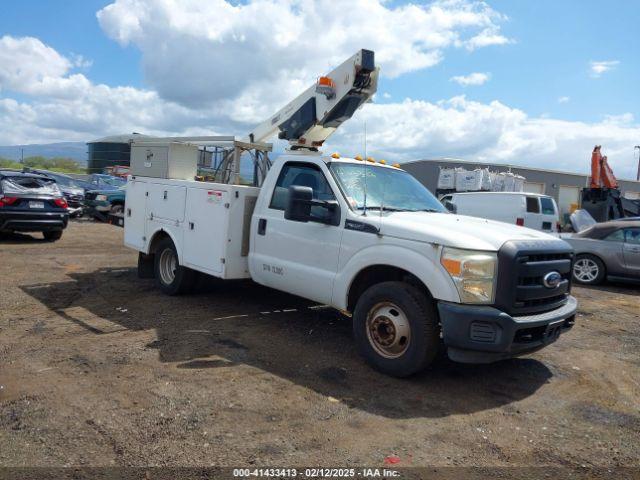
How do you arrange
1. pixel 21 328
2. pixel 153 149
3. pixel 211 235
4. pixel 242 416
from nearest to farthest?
pixel 242 416 → pixel 21 328 → pixel 211 235 → pixel 153 149

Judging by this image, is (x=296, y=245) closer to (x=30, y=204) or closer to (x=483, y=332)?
(x=483, y=332)

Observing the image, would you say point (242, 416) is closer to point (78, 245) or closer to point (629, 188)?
point (78, 245)

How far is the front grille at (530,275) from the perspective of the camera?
4449 millimetres

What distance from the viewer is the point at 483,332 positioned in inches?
174

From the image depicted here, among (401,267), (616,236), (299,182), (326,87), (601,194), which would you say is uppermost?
(326,87)

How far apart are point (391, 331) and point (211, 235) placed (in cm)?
282

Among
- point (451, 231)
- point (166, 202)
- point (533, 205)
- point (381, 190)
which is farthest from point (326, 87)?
point (533, 205)

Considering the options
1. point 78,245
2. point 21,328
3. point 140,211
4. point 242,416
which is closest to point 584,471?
point 242,416

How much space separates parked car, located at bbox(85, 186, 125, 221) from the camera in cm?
1861

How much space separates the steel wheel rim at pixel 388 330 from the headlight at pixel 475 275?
1.94 feet

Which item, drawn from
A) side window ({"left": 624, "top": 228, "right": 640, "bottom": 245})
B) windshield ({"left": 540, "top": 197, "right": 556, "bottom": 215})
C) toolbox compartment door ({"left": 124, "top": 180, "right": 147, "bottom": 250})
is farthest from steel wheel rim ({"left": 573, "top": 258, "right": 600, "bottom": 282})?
toolbox compartment door ({"left": 124, "top": 180, "right": 147, "bottom": 250})

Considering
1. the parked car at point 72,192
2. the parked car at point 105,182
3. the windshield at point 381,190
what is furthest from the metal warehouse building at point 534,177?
the windshield at point 381,190

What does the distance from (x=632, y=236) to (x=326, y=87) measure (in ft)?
24.7

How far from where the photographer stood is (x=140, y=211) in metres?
8.22
